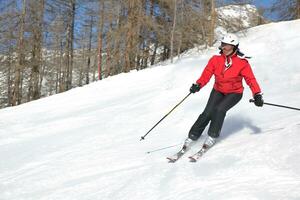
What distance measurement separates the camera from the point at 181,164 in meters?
6.62

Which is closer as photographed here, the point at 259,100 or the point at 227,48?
the point at 259,100

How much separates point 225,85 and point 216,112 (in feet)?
1.51

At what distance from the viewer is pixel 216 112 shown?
684 cm

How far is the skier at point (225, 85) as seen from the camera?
674cm

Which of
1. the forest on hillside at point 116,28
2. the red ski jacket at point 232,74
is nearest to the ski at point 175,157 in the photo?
the red ski jacket at point 232,74

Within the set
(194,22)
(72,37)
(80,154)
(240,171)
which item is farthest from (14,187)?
(72,37)

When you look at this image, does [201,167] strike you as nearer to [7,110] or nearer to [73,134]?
[73,134]

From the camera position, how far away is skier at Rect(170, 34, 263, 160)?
6.74m

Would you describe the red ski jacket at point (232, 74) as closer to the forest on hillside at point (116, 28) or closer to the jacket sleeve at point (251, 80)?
the jacket sleeve at point (251, 80)

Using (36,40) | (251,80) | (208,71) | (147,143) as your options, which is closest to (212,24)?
(36,40)

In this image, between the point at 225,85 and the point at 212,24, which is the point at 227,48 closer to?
the point at 225,85

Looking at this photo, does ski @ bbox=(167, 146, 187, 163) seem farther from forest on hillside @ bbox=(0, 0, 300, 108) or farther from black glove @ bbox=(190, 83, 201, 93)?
forest on hillside @ bbox=(0, 0, 300, 108)

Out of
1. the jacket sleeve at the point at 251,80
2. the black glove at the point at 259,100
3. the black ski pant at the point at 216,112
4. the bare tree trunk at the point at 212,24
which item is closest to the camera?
the black glove at the point at 259,100

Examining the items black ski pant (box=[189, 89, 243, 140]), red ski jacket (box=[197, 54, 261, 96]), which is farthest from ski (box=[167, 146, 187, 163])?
red ski jacket (box=[197, 54, 261, 96])
